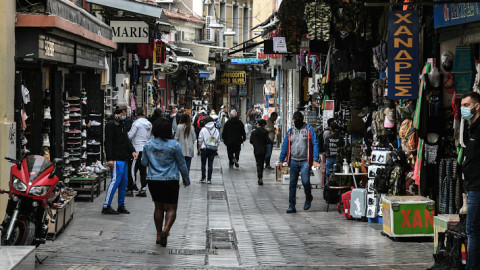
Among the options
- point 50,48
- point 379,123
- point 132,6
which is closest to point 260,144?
point 132,6

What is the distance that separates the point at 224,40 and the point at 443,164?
2278 inches

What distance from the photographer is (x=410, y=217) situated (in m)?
12.7

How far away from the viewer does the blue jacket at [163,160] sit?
474 inches

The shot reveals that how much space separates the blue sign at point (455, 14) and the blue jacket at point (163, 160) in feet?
14.3

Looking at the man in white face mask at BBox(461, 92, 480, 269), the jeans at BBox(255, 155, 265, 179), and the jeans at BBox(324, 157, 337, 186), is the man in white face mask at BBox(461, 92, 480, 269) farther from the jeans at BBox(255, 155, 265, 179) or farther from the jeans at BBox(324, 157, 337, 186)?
the jeans at BBox(255, 155, 265, 179)

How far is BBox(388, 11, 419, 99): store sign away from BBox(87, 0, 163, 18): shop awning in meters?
7.58

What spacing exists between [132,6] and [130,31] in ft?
12.3

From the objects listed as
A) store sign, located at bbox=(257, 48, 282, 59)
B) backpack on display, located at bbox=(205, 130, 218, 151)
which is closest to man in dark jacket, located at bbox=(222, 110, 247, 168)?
backpack on display, located at bbox=(205, 130, 218, 151)

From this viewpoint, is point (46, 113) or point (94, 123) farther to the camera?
point (94, 123)

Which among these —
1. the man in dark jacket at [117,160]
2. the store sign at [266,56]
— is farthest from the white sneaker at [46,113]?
the store sign at [266,56]

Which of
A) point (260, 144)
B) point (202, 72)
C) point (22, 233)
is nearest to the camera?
point (22, 233)

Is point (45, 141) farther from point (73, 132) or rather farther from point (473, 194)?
point (473, 194)

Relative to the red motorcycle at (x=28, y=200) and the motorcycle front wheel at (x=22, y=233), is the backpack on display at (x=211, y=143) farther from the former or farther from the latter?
the motorcycle front wheel at (x=22, y=233)

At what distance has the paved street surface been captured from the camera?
10.7 meters
